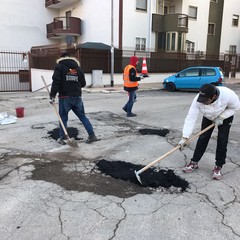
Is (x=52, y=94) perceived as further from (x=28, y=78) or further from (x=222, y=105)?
(x=28, y=78)

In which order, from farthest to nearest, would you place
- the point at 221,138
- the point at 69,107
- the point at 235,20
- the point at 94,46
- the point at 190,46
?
the point at 235,20 < the point at 190,46 < the point at 94,46 < the point at 69,107 < the point at 221,138

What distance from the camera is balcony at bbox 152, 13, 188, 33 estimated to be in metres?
22.8

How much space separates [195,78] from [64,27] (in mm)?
13505

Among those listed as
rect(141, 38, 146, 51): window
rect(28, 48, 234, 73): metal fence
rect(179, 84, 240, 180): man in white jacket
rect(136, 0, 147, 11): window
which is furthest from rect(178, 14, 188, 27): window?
rect(179, 84, 240, 180): man in white jacket

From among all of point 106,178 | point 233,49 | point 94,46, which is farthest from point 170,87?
point 233,49

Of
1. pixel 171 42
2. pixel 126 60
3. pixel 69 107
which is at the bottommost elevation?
pixel 69 107

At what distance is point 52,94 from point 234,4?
28.8 m

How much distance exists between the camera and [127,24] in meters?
21.4

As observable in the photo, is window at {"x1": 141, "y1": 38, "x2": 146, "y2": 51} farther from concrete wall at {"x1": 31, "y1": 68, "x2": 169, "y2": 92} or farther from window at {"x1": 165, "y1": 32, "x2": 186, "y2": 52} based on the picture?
concrete wall at {"x1": 31, "y1": 68, "x2": 169, "y2": 92}

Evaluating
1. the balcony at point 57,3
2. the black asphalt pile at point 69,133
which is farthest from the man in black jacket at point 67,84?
the balcony at point 57,3

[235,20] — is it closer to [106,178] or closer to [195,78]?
[195,78]

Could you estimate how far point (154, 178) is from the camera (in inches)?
160

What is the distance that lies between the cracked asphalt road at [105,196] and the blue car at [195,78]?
936 centimetres

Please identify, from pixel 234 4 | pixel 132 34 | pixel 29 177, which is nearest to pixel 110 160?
pixel 29 177
